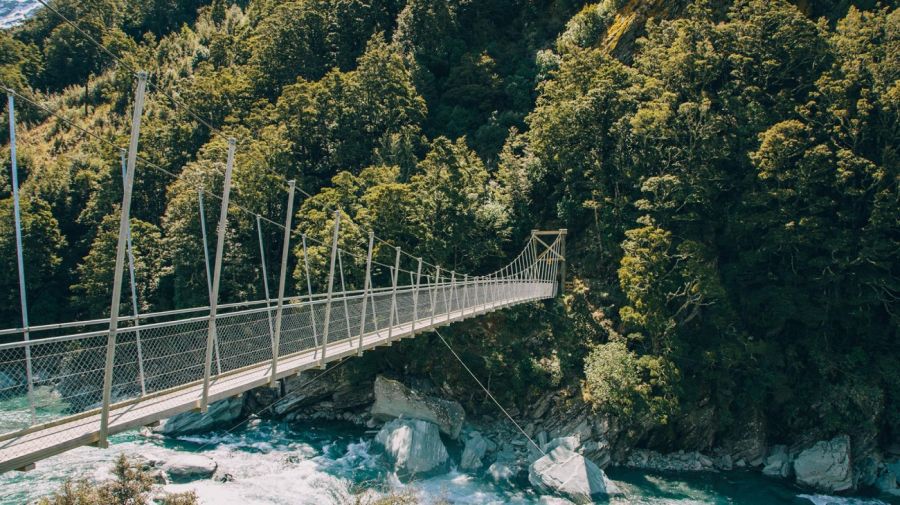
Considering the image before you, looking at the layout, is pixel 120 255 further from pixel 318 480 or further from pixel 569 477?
pixel 569 477

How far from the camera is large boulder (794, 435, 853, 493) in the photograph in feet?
38.2

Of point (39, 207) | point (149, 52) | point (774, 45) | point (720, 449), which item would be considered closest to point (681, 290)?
point (720, 449)

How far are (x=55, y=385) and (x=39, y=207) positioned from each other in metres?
19.0

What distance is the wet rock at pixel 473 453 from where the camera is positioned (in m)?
11.9

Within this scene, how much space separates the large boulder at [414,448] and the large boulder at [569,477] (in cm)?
188

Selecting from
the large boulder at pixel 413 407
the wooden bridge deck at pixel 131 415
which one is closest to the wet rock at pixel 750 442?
the large boulder at pixel 413 407

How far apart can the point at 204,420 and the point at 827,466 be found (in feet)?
44.0

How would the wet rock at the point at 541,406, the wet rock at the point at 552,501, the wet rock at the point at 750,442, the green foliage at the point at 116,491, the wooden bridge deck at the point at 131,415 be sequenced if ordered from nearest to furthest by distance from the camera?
the wooden bridge deck at the point at 131,415 → the green foliage at the point at 116,491 → the wet rock at the point at 552,501 → the wet rock at the point at 750,442 → the wet rock at the point at 541,406

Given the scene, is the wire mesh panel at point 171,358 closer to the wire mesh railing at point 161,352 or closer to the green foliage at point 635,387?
the wire mesh railing at point 161,352

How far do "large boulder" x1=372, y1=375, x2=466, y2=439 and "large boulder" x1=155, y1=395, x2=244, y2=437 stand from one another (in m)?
3.41

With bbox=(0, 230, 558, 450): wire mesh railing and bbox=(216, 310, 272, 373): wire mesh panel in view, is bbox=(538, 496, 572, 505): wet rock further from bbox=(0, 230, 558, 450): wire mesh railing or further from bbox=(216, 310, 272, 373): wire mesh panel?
bbox=(216, 310, 272, 373): wire mesh panel

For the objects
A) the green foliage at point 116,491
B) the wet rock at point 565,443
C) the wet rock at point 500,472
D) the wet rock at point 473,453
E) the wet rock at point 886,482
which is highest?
the green foliage at point 116,491

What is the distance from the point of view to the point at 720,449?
1300 centimetres

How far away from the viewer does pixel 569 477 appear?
11.0 metres
